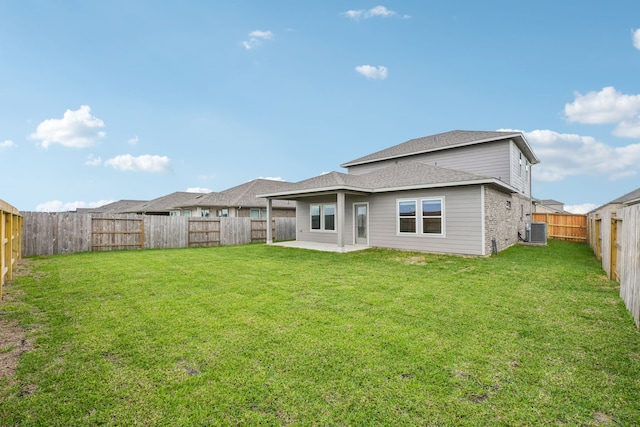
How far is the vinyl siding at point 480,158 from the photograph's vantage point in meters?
14.6

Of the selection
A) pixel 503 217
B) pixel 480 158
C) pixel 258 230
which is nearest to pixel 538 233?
pixel 503 217

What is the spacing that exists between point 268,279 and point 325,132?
12.9m

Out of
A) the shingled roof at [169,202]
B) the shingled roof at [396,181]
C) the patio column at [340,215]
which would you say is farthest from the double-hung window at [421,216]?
the shingled roof at [169,202]

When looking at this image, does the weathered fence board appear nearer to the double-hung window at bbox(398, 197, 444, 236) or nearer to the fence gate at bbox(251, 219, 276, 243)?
the double-hung window at bbox(398, 197, 444, 236)

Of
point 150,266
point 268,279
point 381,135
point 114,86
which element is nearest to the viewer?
point 268,279

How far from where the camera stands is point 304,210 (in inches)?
661

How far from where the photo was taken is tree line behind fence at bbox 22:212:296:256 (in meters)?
12.3

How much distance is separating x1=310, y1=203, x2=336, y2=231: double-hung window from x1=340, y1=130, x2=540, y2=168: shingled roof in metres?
6.20

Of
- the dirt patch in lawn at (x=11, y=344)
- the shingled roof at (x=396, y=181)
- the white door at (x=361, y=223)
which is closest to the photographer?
the dirt patch in lawn at (x=11, y=344)

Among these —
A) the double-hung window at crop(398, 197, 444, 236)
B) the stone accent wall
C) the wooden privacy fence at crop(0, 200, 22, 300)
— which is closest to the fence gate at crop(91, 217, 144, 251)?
the wooden privacy fence at crop(0, 200, 22, 300)

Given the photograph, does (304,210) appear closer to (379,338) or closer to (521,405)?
(379,338)

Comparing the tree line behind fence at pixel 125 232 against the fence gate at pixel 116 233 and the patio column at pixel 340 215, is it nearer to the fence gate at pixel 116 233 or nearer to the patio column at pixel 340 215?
the fence gate at pixel 116 233

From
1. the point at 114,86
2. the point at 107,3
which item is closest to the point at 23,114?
the point at 114,86

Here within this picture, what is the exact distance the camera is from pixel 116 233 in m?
14.2
